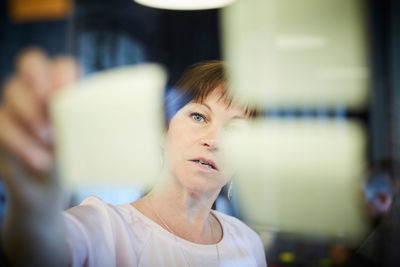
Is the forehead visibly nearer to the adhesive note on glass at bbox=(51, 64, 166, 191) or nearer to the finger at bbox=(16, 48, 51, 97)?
the adhesive note on glass at bbox=(51, 64, 166, 191)

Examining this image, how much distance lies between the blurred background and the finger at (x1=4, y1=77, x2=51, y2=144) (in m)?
0.21

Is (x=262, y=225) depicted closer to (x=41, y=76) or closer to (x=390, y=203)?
(x=390, y=203)

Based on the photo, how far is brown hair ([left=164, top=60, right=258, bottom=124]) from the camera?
72 cm

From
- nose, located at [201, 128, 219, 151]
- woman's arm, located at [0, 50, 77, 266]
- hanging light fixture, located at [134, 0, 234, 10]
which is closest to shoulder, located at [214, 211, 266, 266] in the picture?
nose, located at [201, 128, 219, 151]

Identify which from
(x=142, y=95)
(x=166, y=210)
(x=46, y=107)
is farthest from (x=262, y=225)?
(x=46, y=107)

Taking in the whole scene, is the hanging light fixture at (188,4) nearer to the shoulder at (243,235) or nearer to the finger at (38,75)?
the finger at (38,75)

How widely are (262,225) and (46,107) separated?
0.45 metres

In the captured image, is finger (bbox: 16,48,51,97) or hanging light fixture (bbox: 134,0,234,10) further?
hanging light fixture (bbox: 134,0,234,10)

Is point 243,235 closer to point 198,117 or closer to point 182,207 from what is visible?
point 182,207

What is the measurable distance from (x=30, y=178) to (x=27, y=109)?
0.33 feet

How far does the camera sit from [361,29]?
0.85 meters

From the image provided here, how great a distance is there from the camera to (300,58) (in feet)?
2.76

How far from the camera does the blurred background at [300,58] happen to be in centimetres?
78

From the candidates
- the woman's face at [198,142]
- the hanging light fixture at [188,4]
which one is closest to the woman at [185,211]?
the woman's face at [198,142]
